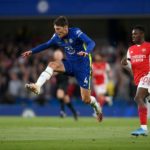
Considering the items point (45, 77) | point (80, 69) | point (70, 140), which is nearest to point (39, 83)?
point (45, 77)

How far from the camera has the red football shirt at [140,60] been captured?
46.0ft

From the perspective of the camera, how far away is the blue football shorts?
1543 centimetres

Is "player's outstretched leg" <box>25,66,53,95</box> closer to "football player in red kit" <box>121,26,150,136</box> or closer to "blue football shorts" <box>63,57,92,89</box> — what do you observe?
"blue football shorts" <box>63,57,92,89</box>

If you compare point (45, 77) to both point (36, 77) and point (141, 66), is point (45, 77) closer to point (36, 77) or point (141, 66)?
point (141, 66)

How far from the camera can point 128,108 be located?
88.8 ft

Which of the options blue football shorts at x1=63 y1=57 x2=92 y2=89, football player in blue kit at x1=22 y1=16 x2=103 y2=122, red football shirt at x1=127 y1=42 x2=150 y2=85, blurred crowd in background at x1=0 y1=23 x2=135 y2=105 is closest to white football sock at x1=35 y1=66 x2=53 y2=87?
football player in blue kit at x1=22 y1=16 x2=103 y2=122

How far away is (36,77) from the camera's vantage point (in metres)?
27.8

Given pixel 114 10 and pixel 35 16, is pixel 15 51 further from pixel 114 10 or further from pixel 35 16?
pixel 114 10

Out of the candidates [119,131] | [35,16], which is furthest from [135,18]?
[119,131]

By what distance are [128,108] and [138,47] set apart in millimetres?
13086

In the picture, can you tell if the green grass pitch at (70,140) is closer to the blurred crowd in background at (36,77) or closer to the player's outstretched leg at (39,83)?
the player's outstretched leg at (39,83)

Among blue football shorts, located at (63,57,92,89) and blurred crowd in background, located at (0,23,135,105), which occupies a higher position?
blue football shorts, located at (63,57,92,89)

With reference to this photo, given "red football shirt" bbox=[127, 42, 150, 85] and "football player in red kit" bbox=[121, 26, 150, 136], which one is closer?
"football player in red kit" bbox=[121, 26, 150, 136]

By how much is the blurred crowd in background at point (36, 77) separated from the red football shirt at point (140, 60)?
41.8ft
